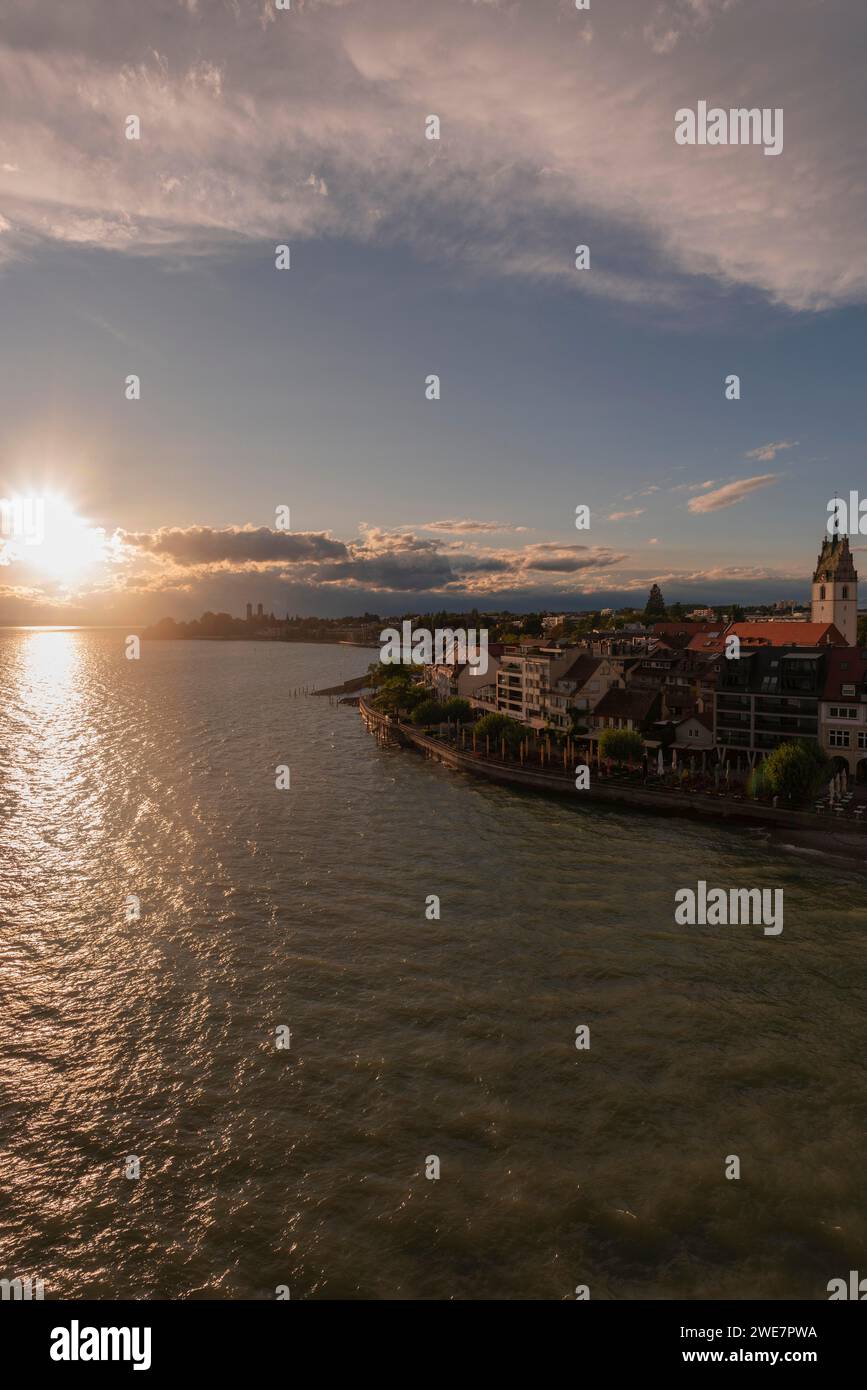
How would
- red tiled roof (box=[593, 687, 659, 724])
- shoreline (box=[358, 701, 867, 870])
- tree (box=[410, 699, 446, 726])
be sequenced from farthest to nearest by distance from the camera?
tree (box=[410, 699, 446, 726])
red tiled roof (box=[593, 687, 659, 724])
shoreline (box=[358, 701, 867, 870])

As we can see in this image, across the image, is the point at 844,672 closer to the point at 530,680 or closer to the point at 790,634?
the point at 790,634

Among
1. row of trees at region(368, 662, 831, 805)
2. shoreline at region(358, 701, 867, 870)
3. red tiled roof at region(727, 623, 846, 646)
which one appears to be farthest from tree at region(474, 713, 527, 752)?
red tiled roof at region(727, 623, 846, 646)

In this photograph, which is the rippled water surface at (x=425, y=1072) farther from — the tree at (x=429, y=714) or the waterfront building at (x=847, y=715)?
the tree at (x=429, y=714)

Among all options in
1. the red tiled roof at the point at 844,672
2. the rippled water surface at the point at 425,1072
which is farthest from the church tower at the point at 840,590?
the rippled water surface at the point at 425,1072

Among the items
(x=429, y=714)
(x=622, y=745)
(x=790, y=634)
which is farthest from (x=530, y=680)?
(x=790, y=634)

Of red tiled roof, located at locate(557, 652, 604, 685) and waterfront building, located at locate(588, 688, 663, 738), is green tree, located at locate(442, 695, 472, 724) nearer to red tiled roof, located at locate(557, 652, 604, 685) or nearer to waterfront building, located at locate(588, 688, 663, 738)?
red tiled roof, located at locate(557, 652, 604, 685)
